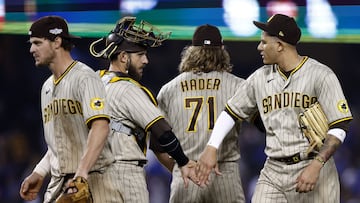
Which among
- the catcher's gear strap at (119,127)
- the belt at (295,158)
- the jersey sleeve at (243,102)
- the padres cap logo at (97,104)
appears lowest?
the belt at (295,158)

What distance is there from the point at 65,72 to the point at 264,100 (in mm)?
1212

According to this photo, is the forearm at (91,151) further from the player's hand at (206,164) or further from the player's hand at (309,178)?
the player's hand at (309,178)

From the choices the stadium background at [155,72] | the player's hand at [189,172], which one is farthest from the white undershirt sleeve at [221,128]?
the stadium background at [155,72]

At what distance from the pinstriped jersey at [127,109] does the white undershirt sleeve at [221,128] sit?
0.39 m

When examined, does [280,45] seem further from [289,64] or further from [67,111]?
[67,111]

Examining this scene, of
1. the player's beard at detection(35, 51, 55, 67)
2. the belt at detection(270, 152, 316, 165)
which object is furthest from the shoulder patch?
the player's beard at detection(35, 51, 55, 67)

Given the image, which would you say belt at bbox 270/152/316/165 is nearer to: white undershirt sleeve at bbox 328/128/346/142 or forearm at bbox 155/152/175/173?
white undershirt sleeve at bbox 328/128/346/142

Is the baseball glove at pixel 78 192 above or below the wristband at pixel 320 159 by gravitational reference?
below

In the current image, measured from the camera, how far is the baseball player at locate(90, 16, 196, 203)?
19.5 ft

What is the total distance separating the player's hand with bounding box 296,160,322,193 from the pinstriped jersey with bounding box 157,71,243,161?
1.09 m

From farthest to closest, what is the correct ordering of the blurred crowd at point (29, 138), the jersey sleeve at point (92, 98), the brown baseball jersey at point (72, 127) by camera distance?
the blurred crowd at point (29, 138), the brown baseball jersey at point (72, 127), the jersey sleeve at point (92, 98)

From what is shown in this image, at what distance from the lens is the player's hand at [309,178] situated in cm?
564

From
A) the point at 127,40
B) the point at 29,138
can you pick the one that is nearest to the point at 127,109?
the point at 127,40

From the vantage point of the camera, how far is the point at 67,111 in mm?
5648
